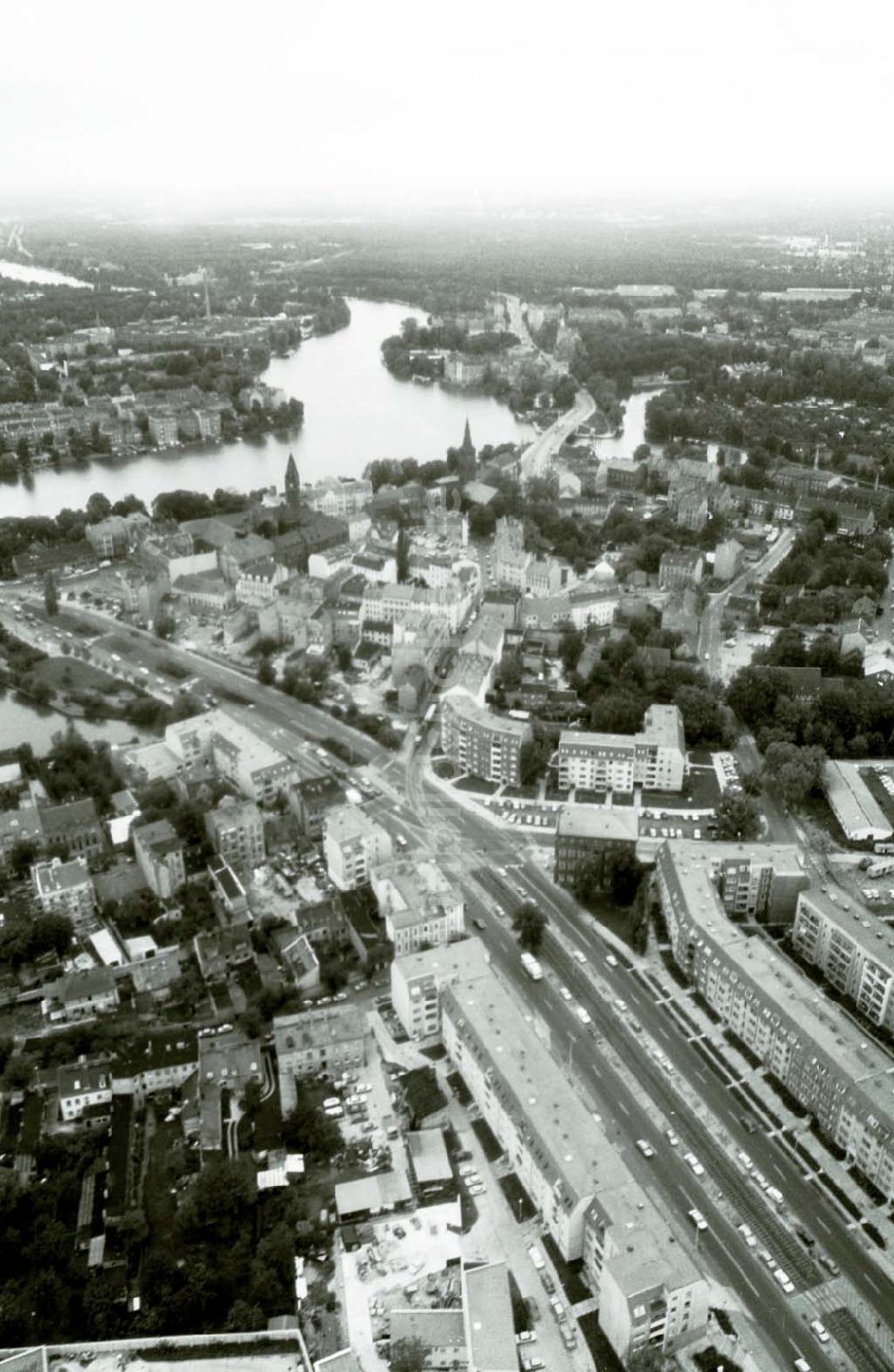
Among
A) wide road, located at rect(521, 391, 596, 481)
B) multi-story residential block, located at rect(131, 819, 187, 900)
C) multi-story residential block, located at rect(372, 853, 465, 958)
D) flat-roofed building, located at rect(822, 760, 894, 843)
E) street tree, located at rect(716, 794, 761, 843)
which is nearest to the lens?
multi-story residential block, located at rect(372, 853, 465, 958)

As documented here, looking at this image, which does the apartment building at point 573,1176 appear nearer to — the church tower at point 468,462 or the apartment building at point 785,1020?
the apartment building at point 785,1020

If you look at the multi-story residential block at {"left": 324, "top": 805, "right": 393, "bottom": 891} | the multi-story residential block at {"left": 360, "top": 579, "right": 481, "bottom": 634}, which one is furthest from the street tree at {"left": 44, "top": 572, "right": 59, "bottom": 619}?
the multi-story residential block at {"left": 324, "top": 805, "right": 393, "bottom": 891}

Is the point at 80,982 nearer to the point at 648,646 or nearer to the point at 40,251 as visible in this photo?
the point at 648,646

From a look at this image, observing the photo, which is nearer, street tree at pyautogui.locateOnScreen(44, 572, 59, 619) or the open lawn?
the open lawn

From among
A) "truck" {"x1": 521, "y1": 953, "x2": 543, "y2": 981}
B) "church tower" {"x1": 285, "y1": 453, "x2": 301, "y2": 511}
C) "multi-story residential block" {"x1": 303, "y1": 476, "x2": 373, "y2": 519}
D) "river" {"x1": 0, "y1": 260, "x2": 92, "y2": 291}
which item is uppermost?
"river" {"x1": 0, "y1": 260, "x2": 92, "y2": 291}

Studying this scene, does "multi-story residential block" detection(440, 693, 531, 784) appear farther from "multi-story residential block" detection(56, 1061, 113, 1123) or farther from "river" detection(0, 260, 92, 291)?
"river" detection(0, 260, 92, 291)

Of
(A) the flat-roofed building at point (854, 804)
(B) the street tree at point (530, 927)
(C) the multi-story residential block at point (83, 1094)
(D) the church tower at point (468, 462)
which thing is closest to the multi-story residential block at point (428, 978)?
(B) the street tree at point (530, 927)

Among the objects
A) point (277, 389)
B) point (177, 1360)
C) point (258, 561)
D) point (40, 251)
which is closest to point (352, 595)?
point (258, 561)
